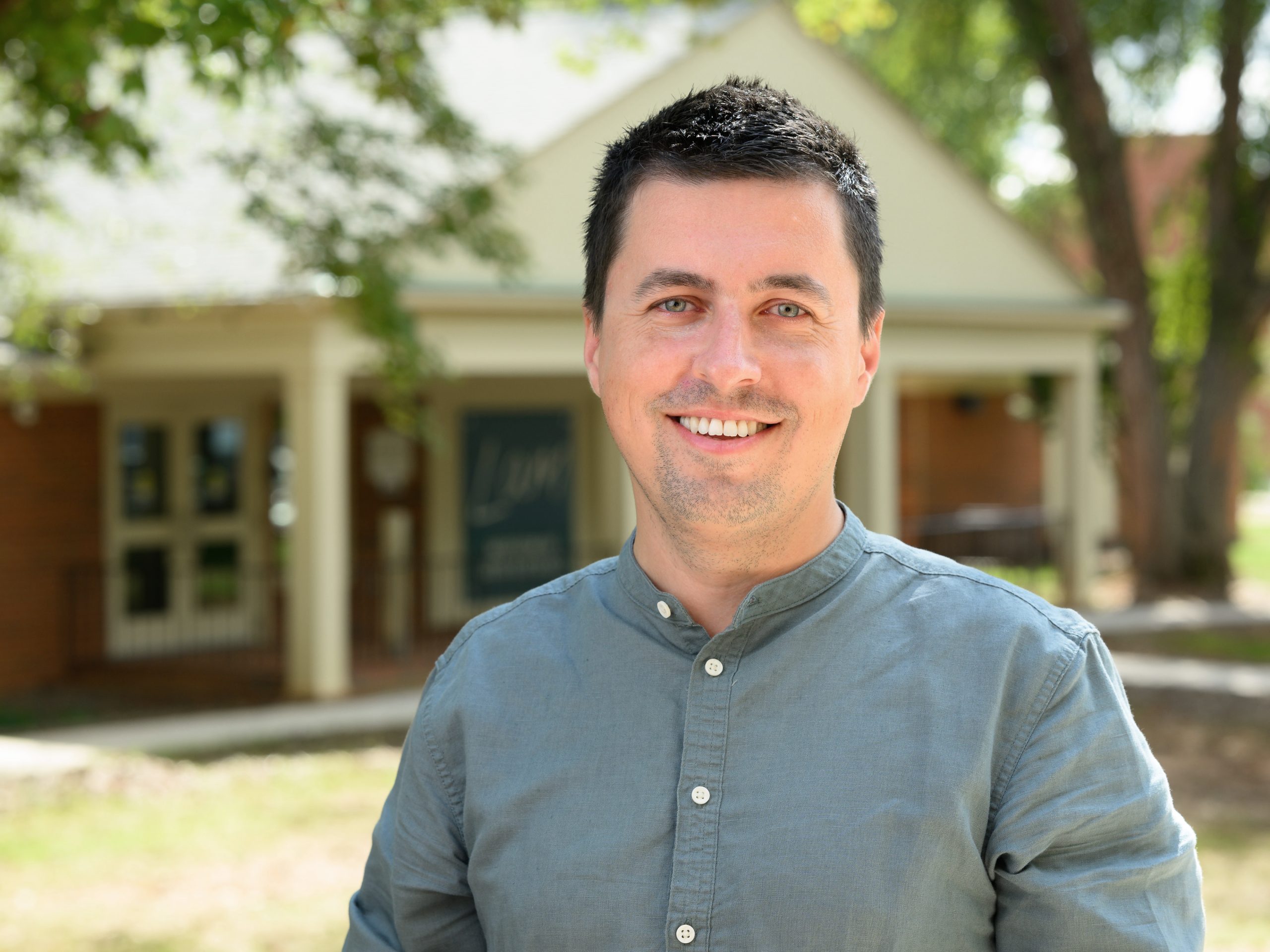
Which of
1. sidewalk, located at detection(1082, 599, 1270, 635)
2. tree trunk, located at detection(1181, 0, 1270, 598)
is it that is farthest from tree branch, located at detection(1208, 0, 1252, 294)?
sidewalk, located at detection(1082, 599, 1270, 635)

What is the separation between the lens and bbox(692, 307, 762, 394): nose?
6.55ft

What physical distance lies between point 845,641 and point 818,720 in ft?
0.39

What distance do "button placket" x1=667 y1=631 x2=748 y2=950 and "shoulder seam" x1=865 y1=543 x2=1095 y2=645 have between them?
25 centimetres

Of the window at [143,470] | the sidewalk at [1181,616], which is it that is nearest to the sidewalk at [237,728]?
the window at [143,470]

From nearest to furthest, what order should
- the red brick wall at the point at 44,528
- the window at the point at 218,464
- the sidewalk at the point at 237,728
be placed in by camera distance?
the sidewalk at the point at 237,728 < the red brick wall at the point at 44,528 < the window at the point at 218,464

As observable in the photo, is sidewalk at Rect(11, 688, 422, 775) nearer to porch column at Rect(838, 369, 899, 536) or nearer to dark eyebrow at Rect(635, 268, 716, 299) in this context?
porch column at Rect(838, 369, 899, 536)

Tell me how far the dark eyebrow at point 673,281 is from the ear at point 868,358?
28cm

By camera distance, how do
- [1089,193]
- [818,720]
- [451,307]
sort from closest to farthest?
[818,720]
[451,307]
[1089,193]

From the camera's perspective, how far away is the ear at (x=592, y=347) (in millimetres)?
2258

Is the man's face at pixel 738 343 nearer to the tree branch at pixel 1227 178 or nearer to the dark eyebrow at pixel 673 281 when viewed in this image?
the dark eyebrow at pixel 673 281

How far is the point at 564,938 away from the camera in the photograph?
1967 millimetres

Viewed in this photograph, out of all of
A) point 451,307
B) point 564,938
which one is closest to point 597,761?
point 564,938

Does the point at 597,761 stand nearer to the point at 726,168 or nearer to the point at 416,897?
the point at 416,897

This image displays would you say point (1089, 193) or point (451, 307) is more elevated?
point (1089, 193)
